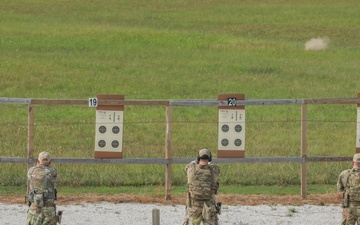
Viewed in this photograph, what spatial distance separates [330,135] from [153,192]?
9888 mm

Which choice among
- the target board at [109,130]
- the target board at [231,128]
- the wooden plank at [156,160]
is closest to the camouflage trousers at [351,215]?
the wooden plank at [156,160]

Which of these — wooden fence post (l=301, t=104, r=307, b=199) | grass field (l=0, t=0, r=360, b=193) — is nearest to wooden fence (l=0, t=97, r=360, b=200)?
wooden fence post (l=301, t=104, r=307, b=199)

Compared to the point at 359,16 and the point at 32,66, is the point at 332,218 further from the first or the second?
the point at 359,16

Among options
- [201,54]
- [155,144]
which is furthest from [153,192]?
[201,54]

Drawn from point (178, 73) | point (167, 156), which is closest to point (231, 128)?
point (167, 156)

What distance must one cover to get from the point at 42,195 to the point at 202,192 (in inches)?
97.4

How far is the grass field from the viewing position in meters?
27.8

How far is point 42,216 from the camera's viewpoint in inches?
682

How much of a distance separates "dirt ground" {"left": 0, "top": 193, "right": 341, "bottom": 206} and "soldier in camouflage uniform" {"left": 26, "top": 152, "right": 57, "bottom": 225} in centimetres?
453

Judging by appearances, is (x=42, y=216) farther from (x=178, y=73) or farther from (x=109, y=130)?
(x=178, y=73)

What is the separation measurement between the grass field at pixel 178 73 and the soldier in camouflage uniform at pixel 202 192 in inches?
267

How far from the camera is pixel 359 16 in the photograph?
72.9 meters

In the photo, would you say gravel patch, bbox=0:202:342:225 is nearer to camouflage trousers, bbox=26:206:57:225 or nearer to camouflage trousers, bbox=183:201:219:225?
camouflage trousers, bbox=183:201:219:225

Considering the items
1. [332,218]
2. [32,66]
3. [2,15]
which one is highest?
[2,15]
